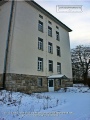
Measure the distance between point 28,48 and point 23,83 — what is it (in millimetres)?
4478

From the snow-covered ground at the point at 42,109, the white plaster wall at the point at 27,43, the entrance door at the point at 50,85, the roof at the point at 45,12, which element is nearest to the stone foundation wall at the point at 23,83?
the white plaster wall at the point at 27,43

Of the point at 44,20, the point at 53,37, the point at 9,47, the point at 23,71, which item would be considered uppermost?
the point at 44,20

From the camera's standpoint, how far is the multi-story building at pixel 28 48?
17.9 metres

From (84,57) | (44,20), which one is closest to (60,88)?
(44,20)

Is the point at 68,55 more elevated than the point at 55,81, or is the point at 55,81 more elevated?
the point at 68,55

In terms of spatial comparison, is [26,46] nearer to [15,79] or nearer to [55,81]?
[15,79]

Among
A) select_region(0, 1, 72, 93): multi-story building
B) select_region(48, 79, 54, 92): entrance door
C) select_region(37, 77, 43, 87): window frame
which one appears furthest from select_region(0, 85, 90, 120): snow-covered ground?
select_region(48, 79, 54, 92): entrance door

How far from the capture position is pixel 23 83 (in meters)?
18.6

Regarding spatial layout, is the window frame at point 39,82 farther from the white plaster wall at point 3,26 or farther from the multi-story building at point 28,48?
the white plaster wall at point 3,26

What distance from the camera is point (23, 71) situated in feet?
61.3

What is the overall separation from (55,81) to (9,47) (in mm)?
9450

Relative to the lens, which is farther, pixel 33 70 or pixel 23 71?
pixel 33 70

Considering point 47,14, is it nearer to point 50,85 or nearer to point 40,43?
point 40,43

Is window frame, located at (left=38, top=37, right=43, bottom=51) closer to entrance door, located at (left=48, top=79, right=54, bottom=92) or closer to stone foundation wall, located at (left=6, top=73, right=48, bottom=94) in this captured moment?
stone foundation wall, located at (left=6, top=73, right=48, bottom=94)
